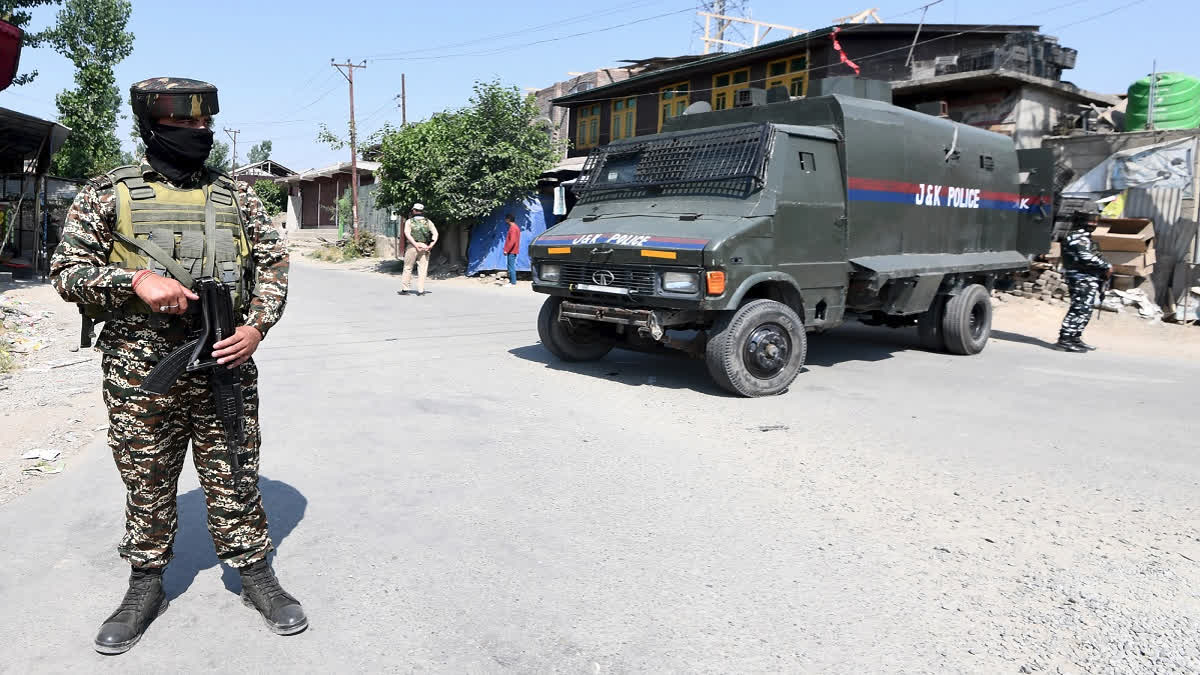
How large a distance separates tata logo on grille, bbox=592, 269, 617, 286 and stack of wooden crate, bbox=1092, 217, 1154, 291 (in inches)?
375

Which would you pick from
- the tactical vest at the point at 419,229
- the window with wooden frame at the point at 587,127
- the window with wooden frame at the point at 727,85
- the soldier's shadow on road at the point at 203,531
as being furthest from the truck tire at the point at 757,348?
the window with wooden frame at the point at 587,127

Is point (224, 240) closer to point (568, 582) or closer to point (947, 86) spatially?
point (568, 582)

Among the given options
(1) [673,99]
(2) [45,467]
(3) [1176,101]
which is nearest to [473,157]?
(1) [673,99]

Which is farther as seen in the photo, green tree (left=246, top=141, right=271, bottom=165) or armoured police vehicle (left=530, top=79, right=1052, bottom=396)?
green tree (left=246, top=141, right=271, bottom=165)

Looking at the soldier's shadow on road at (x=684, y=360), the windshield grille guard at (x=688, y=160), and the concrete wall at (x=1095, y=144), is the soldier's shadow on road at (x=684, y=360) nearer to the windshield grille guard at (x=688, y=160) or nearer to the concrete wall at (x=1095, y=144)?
the windshield grille guard at (x=688, y=160)

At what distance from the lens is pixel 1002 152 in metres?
9.59

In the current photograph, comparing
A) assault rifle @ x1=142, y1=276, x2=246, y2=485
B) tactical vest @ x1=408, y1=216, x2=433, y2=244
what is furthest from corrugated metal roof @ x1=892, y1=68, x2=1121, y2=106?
assault rifle @ x1=142, y1=276, x2=246, y2=485

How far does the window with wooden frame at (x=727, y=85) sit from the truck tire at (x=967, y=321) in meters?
14.4

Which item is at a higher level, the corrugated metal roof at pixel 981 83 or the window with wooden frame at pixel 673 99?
the window with wooden frame at pixel 673 99

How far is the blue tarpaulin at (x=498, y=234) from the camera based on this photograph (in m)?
20.6

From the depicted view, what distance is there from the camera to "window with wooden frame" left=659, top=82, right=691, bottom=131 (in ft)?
79.6

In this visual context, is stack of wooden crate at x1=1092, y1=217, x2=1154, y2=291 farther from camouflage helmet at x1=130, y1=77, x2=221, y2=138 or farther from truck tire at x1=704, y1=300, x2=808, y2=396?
camouflage helmet at x1=130, y1=77, x2=221, y2=138

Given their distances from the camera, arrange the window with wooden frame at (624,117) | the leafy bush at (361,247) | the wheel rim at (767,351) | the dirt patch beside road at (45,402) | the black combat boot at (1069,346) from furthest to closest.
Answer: the leafy bush at (361,247), the window with wooden frame at (624,117), the black combat boot at (1069,346), the wheel rim at (767,351), the dirt patch beside road at (45,402)

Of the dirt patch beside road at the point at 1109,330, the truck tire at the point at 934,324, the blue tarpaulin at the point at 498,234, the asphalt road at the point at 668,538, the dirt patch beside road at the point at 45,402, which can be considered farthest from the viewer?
the blue tarpaulin at the point at 498,234
